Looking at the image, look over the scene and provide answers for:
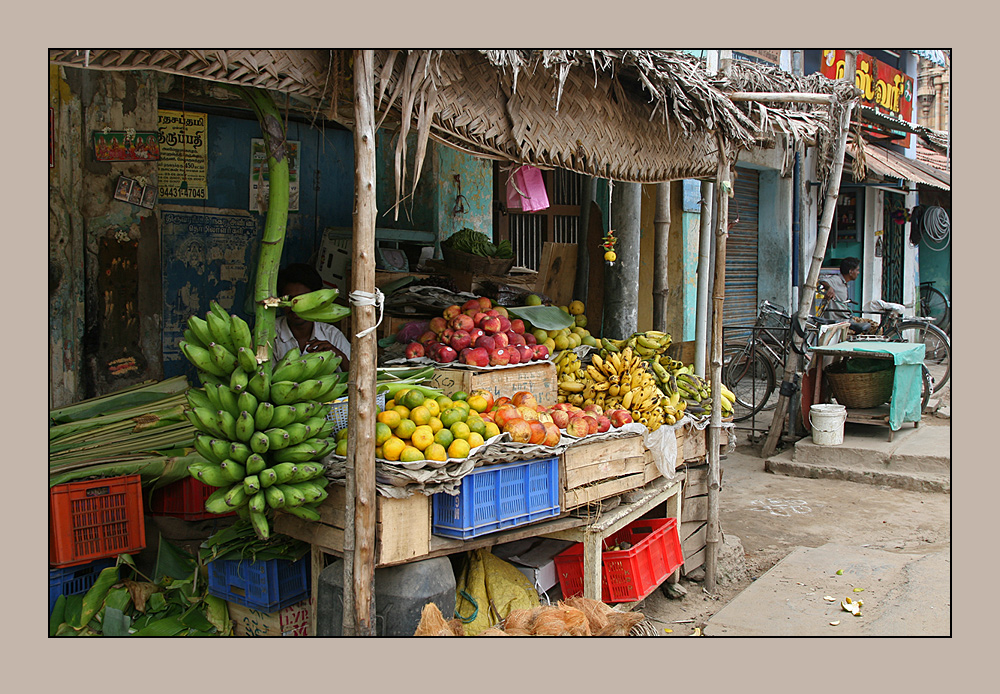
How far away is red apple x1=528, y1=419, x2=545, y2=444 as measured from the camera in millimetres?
3885

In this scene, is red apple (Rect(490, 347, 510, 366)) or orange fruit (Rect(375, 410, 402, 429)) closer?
orange fruit (Rect(375, 410, 402, 429))

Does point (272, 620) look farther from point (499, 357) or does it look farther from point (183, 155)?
point (183, 155)

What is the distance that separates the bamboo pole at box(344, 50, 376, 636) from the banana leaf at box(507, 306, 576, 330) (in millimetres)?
2550

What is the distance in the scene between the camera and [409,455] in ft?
11.3

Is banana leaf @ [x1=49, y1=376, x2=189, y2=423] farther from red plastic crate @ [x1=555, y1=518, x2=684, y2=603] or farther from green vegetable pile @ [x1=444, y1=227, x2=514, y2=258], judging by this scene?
red plastic crate @ [x1=555, y1=518, x2=684, y2=603]

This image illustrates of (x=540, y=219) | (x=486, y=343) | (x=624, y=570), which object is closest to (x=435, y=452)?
(x=486, y=343)

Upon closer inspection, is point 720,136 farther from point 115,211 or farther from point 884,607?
point 115,211

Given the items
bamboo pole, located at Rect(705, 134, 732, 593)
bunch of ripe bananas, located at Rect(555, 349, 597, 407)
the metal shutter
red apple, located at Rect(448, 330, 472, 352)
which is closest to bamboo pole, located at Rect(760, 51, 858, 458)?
bamboo pole, located at Rect(705, 134, 732, 593)

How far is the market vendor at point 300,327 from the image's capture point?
5199 millimetres

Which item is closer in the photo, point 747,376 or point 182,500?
point 182,500

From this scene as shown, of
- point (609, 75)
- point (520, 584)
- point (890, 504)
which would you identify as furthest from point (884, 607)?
point (609, 75)

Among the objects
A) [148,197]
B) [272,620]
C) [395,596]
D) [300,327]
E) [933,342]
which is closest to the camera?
[395,596]

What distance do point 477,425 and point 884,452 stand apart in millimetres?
5621

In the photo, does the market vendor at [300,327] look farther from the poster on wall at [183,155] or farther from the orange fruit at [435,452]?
the orange fruit at [435,452]
